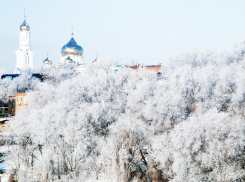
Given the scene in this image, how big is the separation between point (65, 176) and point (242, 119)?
15.2 metres

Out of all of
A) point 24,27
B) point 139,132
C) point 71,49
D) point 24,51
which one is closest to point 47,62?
point 71,49

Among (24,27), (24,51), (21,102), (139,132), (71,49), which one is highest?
(24,27)

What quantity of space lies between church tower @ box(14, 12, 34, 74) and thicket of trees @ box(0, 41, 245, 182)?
230ft

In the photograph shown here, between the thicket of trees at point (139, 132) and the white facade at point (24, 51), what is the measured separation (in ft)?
230

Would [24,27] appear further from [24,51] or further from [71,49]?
[71,49]

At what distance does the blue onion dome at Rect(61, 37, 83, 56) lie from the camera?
311ft

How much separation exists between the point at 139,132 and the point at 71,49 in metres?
70.5

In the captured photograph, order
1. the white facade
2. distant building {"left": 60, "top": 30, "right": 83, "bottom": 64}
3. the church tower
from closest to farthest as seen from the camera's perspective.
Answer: distant building {"left": 60, "top": 30, "right": 83, "bottom": 64} < the church tower < the white facade

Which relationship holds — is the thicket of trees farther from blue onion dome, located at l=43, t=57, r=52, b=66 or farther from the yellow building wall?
blue onion dome, located at l=43, t=57, r=52, b=66

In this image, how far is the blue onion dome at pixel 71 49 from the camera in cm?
9494

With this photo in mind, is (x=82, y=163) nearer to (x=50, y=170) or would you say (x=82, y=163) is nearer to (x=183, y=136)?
(x=50, y=170)

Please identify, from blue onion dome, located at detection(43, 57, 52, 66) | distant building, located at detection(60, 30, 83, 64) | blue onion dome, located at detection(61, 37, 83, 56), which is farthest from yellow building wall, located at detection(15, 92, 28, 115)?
blue onion dome, located at detection(43, 57, 52, 66)

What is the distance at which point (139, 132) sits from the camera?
28.2 meters

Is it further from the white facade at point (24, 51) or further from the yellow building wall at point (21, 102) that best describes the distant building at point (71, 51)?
the yellow building wall at point (21, 102)
